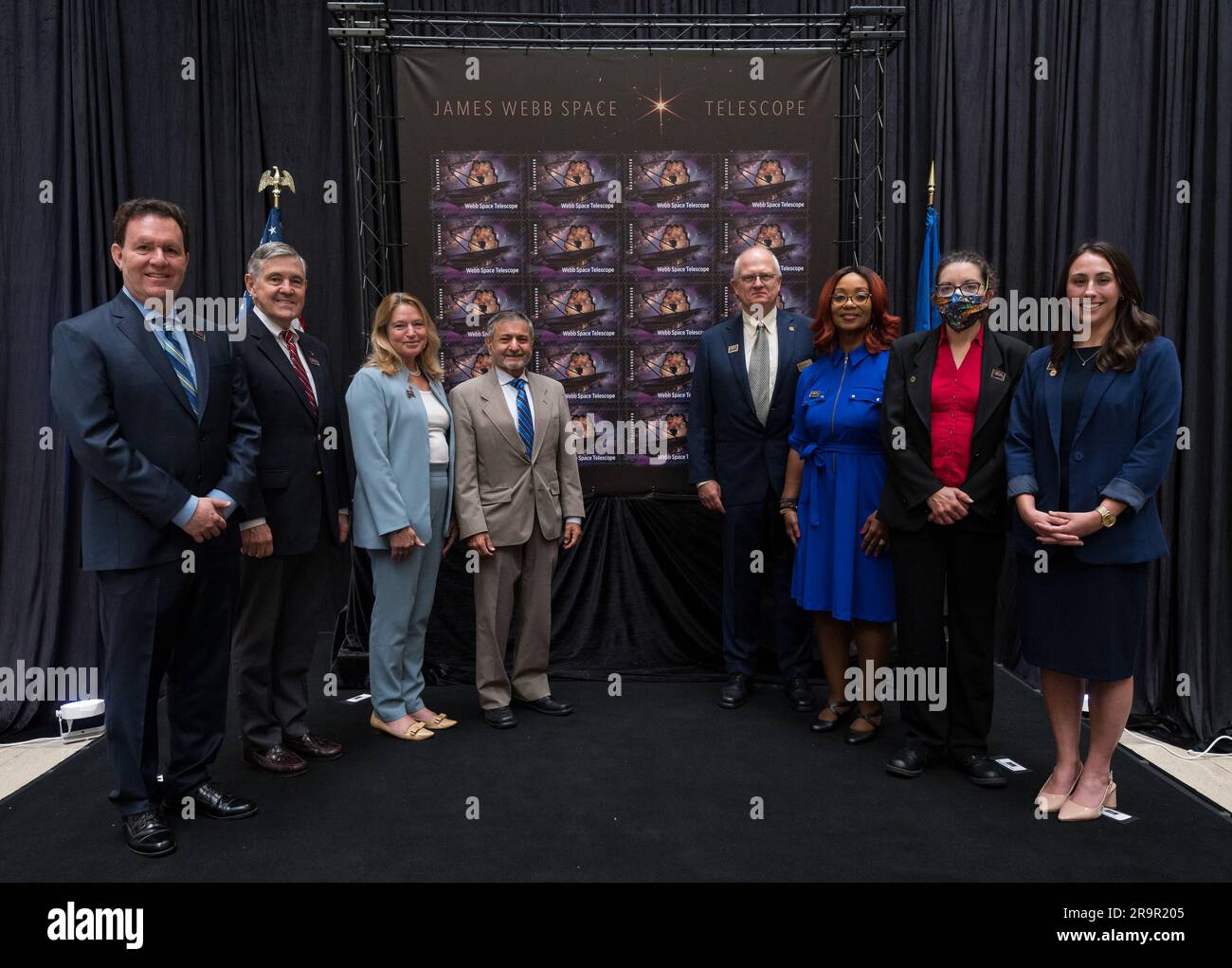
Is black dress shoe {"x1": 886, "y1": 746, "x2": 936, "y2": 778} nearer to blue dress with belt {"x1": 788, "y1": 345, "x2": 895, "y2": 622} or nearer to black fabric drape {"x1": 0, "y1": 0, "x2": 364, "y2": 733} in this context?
blue dress with belt {"x1": 788, "y1": 345, "x2": 895, "y2": 622}

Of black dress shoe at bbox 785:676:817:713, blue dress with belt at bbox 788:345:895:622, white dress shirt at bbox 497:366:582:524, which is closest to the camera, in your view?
blue dress with belt at bbox 788:345:895:622

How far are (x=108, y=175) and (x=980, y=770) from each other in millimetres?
4865

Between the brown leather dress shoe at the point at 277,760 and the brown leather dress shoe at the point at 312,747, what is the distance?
0.09m

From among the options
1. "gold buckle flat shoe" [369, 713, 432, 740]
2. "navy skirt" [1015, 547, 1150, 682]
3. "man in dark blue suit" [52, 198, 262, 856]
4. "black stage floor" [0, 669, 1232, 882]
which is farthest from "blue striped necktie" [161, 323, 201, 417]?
"navy skirt" [1015, 547, 1150, 682]

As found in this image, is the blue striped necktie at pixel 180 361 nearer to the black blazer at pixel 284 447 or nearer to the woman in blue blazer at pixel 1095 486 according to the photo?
the black blazer at pixel 284 447

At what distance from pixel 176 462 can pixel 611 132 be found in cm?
280

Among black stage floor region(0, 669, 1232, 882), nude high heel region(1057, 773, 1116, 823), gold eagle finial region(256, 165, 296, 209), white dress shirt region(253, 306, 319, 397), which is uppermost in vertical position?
gold eagle finial region(256, 165, 296, 209)

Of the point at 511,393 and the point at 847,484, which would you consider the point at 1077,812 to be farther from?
the point at 511,393

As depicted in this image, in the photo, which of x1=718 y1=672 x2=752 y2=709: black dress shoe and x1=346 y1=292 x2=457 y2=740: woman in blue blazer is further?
x1=718 y1=672 x2=752 y2=709: black dress shoe

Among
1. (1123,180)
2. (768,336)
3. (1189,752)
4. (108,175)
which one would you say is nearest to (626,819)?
(768,336)

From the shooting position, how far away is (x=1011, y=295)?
14.5ft

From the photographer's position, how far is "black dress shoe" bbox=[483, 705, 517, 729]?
11.4 feet

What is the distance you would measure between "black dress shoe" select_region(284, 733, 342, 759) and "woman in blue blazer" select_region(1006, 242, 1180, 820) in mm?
2484

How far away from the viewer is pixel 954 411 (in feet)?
9.30
